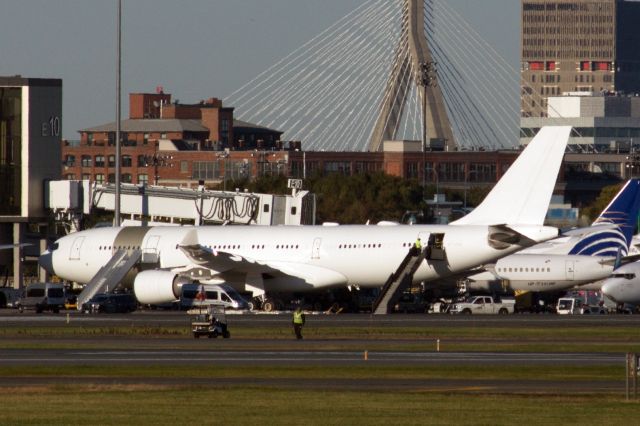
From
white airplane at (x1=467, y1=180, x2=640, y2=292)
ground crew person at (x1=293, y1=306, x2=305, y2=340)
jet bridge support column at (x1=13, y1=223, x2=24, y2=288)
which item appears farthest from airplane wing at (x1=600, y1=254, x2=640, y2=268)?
ground crew person at (x1=293, y1=306, x2=305, y2=340)

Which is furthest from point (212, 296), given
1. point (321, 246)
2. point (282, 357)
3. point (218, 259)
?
point (282, 357)

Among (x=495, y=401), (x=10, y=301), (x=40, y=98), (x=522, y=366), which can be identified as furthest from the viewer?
(x=40, y=98)

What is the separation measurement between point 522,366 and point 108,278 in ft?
147

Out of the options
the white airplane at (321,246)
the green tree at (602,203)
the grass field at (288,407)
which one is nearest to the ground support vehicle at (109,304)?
the white airplane at (321,246)

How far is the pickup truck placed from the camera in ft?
298

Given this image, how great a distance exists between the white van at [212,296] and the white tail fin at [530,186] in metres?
12.0

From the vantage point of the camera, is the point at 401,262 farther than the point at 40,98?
No

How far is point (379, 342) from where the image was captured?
189ft

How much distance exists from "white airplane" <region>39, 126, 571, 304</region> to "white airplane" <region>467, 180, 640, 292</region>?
12195 millimetres

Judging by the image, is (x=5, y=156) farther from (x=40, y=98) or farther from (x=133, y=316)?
(x=133, y=316)

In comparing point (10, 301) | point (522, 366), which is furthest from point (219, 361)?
point (10, 301)

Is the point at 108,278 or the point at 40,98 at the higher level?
the point at 40,98

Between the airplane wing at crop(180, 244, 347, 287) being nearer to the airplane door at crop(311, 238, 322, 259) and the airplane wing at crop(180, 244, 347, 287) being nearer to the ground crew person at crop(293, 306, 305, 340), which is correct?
the airplane door at crop(311, 238, 322, 259)

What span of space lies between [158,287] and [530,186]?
18296mm
